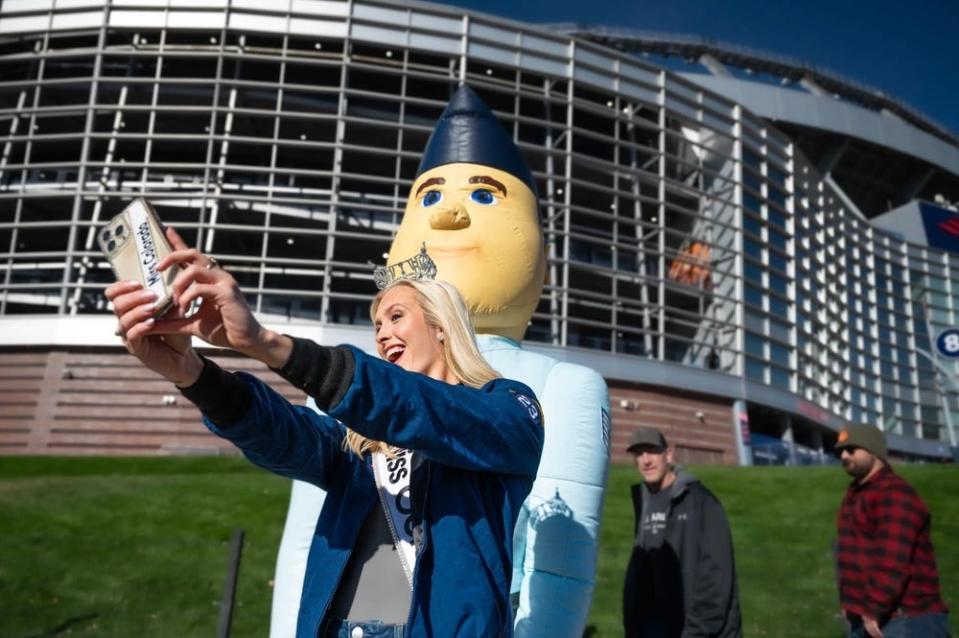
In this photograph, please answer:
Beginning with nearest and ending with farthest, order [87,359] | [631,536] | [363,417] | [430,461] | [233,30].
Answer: [363,417], [430,461], [631,536], [87,359], [233,30]

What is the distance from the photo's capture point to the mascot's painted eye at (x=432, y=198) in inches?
183

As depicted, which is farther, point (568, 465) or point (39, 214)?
point (39, 214)

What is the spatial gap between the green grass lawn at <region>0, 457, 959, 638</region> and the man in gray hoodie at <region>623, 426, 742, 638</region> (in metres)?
3.65

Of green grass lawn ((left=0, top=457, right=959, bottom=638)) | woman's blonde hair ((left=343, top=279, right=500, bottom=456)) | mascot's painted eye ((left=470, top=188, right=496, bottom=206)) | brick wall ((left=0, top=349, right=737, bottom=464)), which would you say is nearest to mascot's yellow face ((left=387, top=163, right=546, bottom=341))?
mascot's painted eye ((left=470, top=188, right=496, bottom=206))

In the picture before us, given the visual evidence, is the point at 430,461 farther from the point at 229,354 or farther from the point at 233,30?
the point at 233,30

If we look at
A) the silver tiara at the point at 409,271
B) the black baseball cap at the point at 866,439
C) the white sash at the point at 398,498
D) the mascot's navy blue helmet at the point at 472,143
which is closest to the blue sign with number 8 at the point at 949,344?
the black baseball cap at the point at 866,439

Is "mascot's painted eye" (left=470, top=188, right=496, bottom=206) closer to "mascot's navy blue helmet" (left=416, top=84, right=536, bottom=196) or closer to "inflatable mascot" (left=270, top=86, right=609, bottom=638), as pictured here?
"inflatable mascot" (left=270, top=86, right=609, bottom=638)

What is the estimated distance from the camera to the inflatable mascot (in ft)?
11.1

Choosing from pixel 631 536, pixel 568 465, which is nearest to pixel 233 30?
pixel 631 536

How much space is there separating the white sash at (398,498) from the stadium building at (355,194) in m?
20.7

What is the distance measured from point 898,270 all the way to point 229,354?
3563 cm

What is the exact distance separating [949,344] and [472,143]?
52.5ft

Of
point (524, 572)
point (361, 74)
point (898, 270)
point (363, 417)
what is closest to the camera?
point (363, 417)

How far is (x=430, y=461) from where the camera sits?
2086 mm
